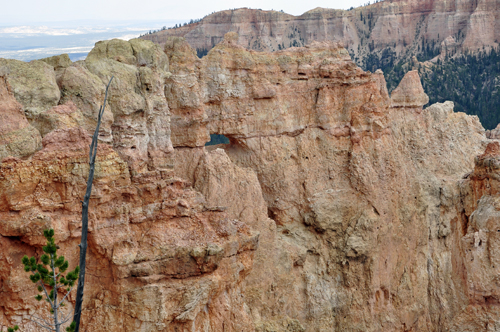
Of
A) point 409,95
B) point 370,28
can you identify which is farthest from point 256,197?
point 370,28

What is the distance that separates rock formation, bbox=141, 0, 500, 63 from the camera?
78438 millimetres

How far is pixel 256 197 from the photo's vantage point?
20156mm

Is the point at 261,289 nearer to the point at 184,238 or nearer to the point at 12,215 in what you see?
the point at 184,238

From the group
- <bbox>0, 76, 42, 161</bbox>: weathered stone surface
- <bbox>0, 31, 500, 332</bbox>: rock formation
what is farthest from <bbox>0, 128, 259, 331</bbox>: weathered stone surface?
<bbox>0, 76, 42, 161</bbox>: weathered stone surface

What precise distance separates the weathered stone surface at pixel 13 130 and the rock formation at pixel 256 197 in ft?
0.34

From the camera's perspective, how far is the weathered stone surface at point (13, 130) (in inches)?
484

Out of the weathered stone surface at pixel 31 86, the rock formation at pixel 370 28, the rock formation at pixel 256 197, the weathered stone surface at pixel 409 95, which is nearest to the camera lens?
the rock formation at pixel 256 197

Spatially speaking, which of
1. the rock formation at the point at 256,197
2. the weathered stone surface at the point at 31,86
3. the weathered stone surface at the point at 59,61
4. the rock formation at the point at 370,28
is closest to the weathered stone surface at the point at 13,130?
the rock formation at the point at 256,197

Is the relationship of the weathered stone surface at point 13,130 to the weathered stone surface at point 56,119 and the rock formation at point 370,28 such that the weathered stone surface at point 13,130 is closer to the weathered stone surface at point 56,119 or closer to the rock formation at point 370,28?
the weathered stone surface at point 56,119

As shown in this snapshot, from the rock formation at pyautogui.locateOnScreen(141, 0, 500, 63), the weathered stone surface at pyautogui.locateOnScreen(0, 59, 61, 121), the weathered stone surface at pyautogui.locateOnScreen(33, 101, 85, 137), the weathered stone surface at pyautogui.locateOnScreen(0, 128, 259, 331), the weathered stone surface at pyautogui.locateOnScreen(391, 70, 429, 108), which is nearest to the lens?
the weathered stone surface at pyautogui.locateOnScreen(0, 128, 259, 331)

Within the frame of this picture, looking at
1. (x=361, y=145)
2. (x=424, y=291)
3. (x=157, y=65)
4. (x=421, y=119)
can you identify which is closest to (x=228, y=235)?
(x=157, y=65)

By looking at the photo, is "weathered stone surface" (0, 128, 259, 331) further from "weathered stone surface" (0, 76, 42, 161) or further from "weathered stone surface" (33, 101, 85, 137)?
"weathered stone surface" (33, 101, 85, 137)

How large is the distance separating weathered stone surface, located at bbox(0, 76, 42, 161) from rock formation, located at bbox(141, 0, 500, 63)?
199 feet

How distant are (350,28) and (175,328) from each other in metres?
81.5
